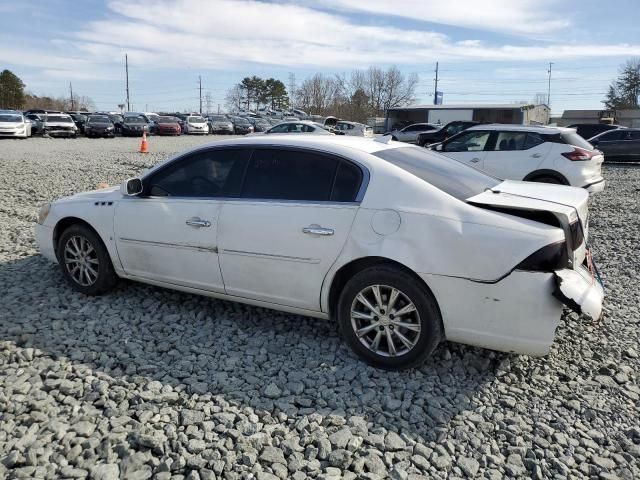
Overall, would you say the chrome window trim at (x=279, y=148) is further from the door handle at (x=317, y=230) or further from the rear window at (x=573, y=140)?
the rear window at (x=573, y=140)

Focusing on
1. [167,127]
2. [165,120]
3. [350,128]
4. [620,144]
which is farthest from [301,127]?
[165,120]

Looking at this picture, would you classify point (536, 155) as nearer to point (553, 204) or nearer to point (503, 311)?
point (553, 204)

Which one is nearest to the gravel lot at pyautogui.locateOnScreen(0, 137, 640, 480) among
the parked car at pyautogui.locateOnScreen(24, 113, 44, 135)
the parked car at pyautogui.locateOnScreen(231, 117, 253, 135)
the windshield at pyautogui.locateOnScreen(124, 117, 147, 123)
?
the parked car at pyautogui.locateOnScreen(24, 113, 44, 135)

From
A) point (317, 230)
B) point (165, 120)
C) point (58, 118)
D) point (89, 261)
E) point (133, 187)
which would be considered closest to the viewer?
point (317, 230)

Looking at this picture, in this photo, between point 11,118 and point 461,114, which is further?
point 461,114

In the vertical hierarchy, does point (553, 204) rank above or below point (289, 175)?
below

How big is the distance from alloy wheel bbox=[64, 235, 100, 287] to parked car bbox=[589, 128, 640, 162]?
1975 cm

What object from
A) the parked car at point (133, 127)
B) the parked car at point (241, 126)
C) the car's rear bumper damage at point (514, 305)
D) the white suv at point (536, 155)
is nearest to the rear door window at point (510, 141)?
the white suv at point (536, 155)

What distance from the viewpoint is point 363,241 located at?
347 centimetres

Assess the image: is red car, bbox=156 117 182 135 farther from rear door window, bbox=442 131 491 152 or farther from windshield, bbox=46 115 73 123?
rear door window, bbox=442 131 491 152

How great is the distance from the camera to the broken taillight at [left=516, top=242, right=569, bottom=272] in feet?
10.1

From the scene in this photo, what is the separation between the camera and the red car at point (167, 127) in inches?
1395

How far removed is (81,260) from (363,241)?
285cm

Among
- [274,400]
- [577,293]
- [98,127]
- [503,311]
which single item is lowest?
[274,400]
